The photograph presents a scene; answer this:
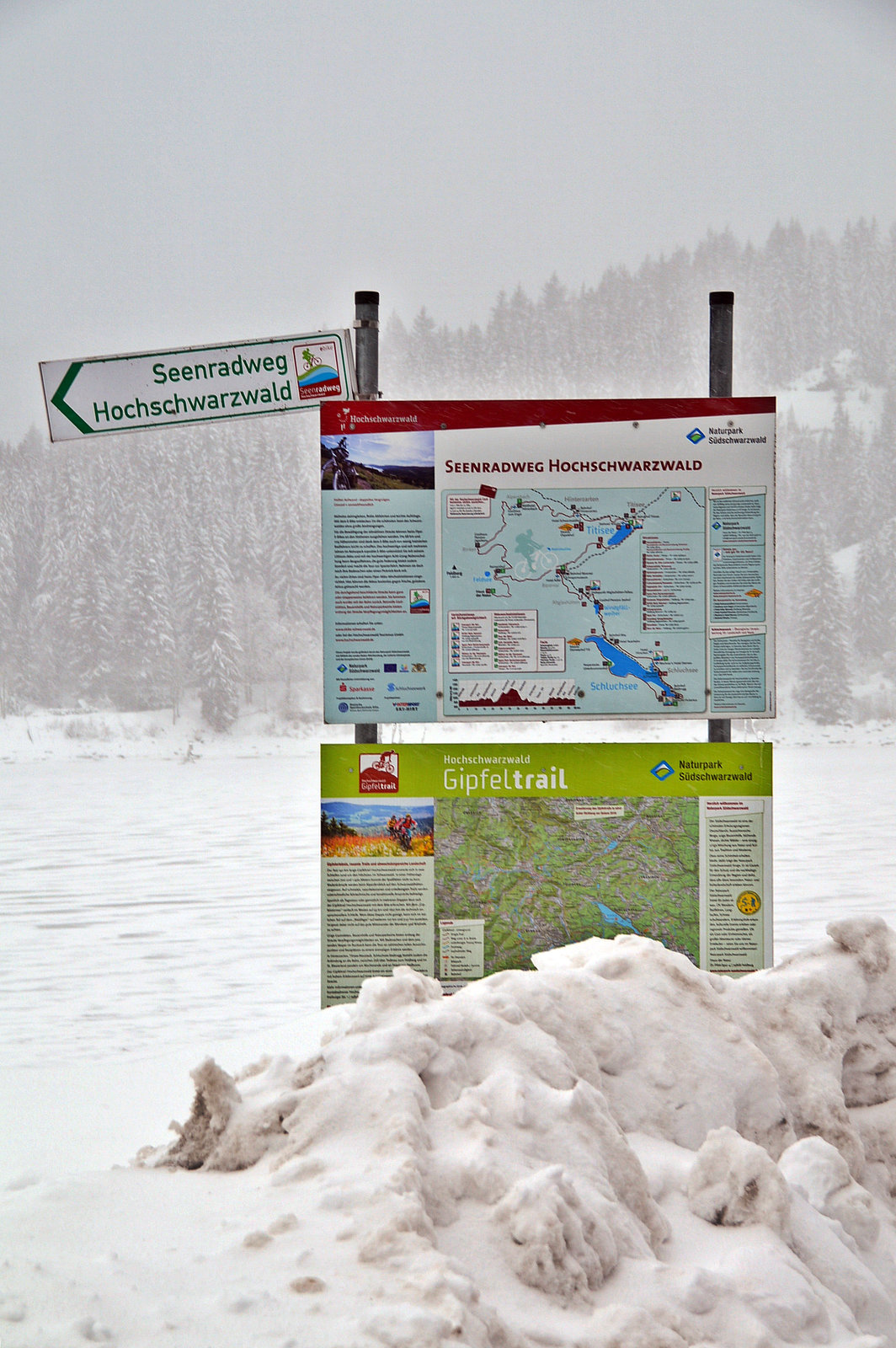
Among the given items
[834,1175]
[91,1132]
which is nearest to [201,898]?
[91,1132]

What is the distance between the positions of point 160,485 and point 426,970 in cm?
4089

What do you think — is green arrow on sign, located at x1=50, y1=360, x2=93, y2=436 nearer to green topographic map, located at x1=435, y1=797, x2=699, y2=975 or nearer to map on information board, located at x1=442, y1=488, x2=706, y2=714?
map on information board, located at x1=442, y1=488, x2=706, y2=714

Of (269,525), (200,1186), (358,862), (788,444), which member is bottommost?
(200,1186)

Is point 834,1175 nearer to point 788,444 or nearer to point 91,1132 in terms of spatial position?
point 91,1132

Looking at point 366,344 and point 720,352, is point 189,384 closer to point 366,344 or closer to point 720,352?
point 366,344

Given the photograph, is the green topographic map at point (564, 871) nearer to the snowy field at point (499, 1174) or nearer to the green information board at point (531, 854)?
the green information board at point (531, 854)

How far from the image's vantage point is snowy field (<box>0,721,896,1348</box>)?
2119 millimetres

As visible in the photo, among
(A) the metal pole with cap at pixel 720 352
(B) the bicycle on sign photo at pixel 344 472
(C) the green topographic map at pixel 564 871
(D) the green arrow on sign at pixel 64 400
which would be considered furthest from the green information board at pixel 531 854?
(D) the green arrow on sign at pixel 64 400

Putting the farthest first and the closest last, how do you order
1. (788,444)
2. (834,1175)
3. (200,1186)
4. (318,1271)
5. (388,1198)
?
(788,444) → (834,1175) → (200,1186) → (388,1198) → (318,1271)

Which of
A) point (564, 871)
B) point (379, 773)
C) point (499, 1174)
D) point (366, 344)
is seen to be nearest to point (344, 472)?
point (366, 344)

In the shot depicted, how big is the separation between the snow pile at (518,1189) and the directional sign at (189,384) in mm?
→ 2532

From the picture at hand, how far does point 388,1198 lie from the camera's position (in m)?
2.36

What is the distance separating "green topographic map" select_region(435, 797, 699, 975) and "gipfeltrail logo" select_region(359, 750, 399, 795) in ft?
0.66

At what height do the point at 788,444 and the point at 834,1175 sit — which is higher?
the point at 788,444
